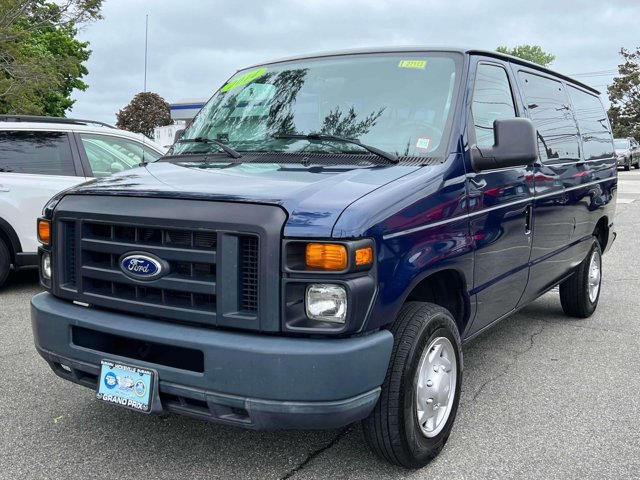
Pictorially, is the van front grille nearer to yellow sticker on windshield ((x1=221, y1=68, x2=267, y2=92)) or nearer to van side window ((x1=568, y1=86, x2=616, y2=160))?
yellow sticker on windshield ((x1=221, y1=68, x2=267, y2=92))

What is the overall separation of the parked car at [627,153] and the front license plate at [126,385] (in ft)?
100.0

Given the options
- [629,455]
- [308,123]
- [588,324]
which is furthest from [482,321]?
[588,324]

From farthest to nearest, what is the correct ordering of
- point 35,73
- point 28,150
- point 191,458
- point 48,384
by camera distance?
point 35,73
point 28,150
point 48,384
point 191,458

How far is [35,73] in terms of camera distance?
16922 millimetres

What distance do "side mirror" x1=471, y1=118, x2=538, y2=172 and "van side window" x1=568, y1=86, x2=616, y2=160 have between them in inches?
86.4

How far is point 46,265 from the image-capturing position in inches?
128

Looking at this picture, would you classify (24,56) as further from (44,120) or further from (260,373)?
(260,373)

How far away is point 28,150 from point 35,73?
38.3 feet

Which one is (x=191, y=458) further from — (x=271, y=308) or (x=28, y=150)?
(x=28, y=150)

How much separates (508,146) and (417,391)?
53.6 inches

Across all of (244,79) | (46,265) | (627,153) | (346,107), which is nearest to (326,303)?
(346,107)

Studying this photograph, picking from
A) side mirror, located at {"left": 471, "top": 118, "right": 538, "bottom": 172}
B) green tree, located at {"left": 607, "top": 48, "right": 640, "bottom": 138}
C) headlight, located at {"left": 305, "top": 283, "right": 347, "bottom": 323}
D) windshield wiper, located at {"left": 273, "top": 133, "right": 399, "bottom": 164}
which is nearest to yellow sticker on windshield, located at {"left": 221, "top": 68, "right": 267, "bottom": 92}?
windshield wiper, located at {"left": 273, "top": 133, "right": 399, "bottom": 164}

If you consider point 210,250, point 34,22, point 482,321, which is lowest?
point 482,321

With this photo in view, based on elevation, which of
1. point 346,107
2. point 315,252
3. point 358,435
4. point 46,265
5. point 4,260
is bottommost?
point 358,435
